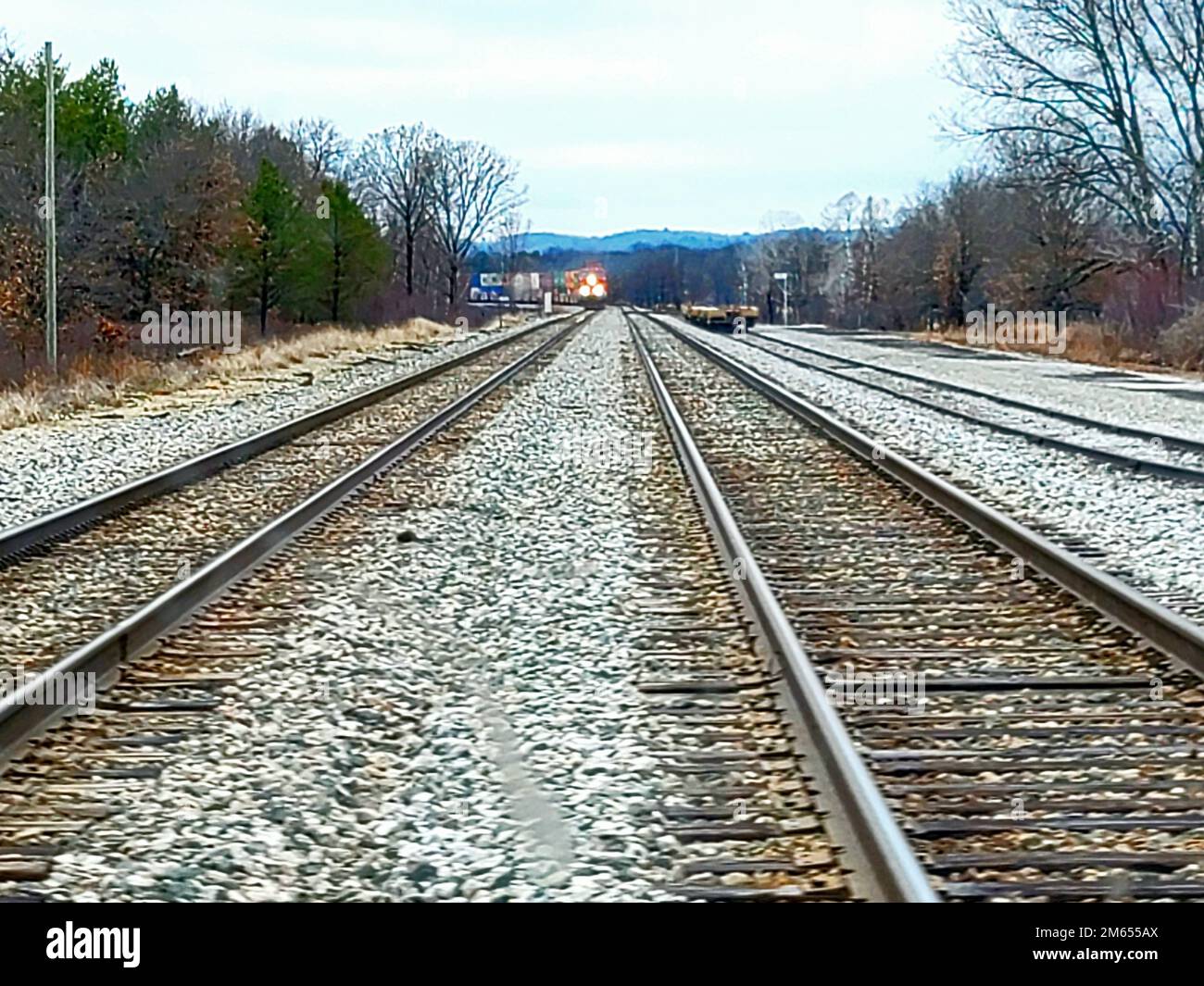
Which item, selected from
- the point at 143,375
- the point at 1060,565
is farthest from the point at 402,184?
the point at 1060,565

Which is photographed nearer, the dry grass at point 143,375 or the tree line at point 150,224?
the dry grass at point 143,375

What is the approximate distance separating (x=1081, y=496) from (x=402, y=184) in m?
87.0

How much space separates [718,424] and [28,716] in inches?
591

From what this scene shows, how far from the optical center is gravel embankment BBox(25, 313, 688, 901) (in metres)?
4.75

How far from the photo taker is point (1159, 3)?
157 ft

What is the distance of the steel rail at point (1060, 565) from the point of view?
7.32 m

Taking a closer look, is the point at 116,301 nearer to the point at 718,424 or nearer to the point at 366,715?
the point at 718,424

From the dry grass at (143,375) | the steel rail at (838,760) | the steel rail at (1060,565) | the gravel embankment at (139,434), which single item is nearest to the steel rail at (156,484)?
the gravel embankment at (139,434)

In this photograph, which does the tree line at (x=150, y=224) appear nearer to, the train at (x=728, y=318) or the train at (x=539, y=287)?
the train at (x=728, y=318)

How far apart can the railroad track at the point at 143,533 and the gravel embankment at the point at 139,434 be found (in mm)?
659

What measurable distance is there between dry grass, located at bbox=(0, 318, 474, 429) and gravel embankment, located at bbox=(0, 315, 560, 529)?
405mm

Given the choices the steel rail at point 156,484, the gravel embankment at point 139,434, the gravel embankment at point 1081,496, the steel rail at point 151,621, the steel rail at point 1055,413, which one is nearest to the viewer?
the steel rail at point 151,621

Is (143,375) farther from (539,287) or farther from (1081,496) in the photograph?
(539,287)
